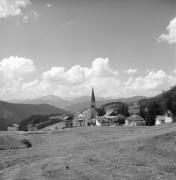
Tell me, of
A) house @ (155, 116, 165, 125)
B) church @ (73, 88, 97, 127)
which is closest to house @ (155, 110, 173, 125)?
house @ (155, 116, 165, 125)

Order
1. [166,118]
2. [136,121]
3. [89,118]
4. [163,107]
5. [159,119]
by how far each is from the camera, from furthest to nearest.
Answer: [89,118]
[136,121]
[163,107]
[159,119]
[166,118]

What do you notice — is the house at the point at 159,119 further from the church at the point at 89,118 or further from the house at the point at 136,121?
the church at the point at 89,118

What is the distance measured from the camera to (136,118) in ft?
400

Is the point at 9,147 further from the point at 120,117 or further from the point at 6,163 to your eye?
the point at 120,117

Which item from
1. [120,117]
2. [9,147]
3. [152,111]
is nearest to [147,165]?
[9,147]

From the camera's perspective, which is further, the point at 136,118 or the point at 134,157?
the point at 136,118

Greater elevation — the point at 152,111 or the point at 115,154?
the point at 152,111

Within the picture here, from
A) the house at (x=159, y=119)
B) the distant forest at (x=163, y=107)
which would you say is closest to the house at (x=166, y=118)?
the house at (x=159, y=119)

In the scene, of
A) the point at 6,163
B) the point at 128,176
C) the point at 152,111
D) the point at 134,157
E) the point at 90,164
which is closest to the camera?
the point at 128,176

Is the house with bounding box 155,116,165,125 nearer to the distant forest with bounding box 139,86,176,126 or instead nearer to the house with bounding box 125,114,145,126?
the distant forest with bounding box 139,86,176,126

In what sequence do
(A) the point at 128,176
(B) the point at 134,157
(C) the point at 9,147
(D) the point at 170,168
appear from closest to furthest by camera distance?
1. (A) the point at 128,176
2. (D) the point at 170,168
3. (B) the point at 134,157
4. (C) the point at 9,147

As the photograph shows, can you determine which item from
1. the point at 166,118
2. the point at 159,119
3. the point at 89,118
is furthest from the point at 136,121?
the point at 89,118

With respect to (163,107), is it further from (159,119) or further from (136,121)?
(136,121)

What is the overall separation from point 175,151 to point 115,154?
19.6ft
